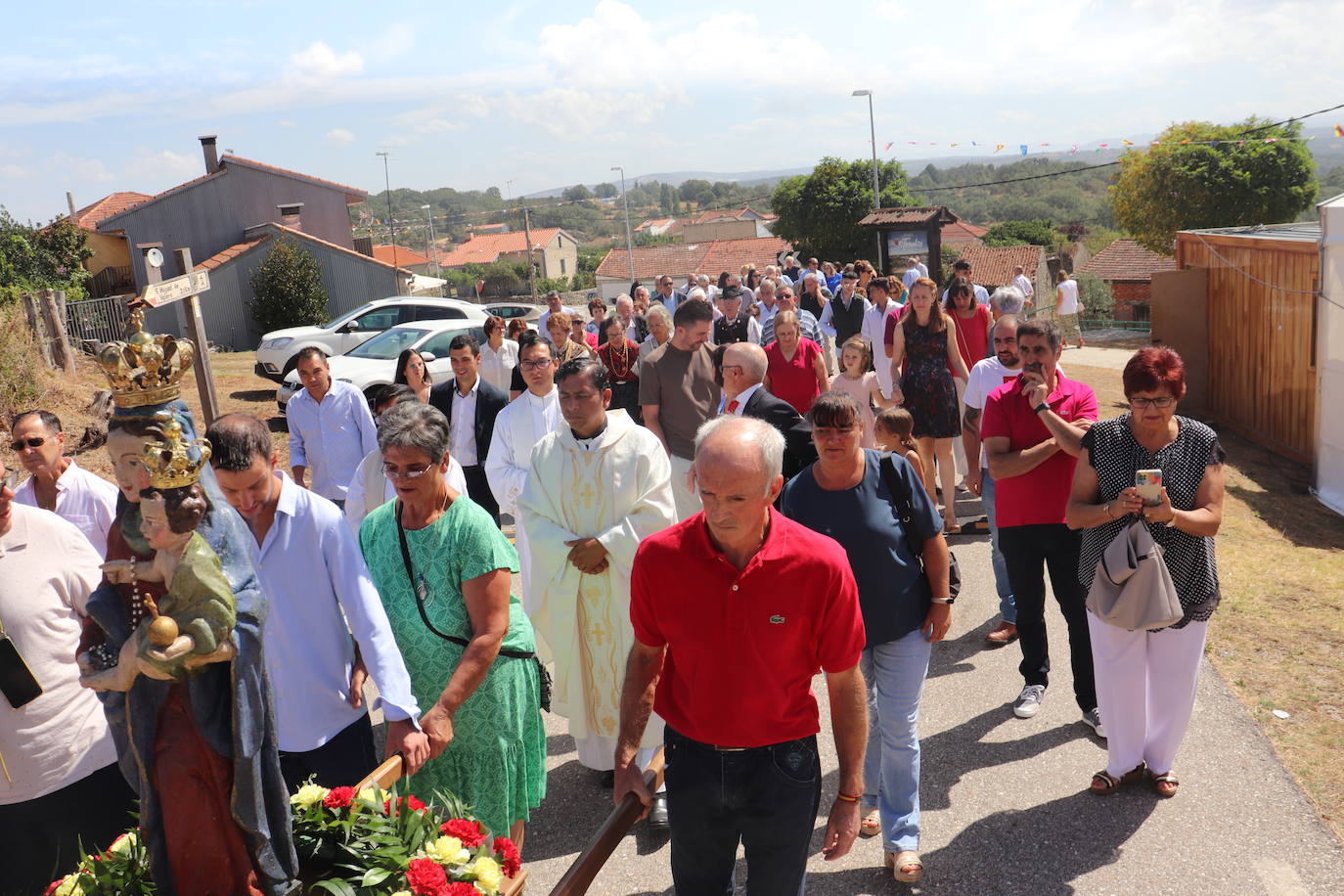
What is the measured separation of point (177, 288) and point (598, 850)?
4.92m

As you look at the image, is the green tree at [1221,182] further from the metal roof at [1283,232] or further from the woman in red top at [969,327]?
the woman in red top at [969,327]

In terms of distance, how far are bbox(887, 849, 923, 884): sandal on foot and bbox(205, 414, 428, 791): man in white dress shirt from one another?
6.96 feet

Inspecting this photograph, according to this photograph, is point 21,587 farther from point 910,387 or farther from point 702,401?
point 910,387

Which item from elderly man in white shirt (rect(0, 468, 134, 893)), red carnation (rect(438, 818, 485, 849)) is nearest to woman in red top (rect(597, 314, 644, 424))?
elderly man in white shirt (rect(0, 468, 134, 893))

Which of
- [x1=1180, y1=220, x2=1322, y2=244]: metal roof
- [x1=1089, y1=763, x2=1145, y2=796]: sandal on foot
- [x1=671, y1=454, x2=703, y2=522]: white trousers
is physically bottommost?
[x1=1089, y1=763, x2=1145, y2=796]: sandal on foot

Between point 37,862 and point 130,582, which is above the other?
point 130,582

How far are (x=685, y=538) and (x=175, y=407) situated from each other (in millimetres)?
1489

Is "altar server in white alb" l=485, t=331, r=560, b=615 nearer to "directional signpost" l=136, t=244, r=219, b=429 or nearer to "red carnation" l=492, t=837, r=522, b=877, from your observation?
"directional signpost" l=136, t=244, r=219, b=429

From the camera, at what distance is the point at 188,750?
2.04 m

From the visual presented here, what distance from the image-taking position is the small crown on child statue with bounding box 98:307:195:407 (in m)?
1.88

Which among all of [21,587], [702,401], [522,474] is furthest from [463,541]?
[702,401]

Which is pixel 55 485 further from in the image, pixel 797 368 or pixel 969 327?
pixel 969 327

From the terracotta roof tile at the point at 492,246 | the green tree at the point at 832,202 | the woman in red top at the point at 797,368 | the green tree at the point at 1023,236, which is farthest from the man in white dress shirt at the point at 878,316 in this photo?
the terracotta roof tile at the point at 492,246

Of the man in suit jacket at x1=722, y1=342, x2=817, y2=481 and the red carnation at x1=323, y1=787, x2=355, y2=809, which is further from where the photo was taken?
the man in suit jacket at x1=722, y1=342, x2=817, y2=481
